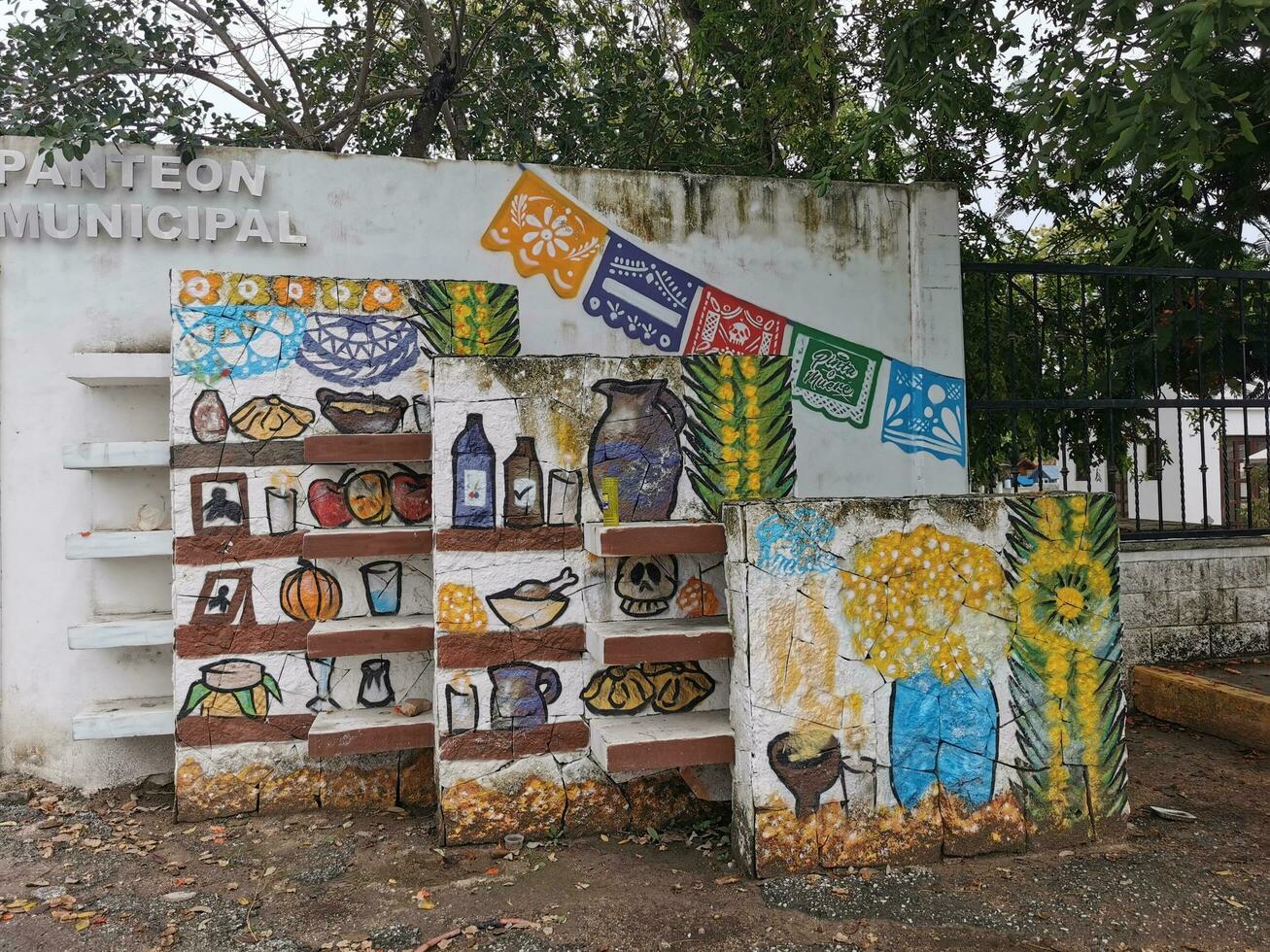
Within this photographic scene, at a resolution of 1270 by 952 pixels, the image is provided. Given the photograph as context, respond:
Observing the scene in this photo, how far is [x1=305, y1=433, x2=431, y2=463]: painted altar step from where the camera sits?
172 inches

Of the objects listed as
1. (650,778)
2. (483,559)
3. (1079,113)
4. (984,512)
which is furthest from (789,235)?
(650,778)

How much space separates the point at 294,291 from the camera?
4699 millimetres

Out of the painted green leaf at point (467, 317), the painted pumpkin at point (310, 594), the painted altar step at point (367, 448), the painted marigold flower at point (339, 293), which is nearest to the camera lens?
the painted altar step at point (367, 448)

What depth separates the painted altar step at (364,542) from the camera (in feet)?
14.2

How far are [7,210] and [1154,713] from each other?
7.35 metres

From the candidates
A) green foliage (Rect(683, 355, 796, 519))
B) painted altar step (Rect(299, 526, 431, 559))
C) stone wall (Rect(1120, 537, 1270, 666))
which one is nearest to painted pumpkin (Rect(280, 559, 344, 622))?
painted altar step (Rect(299, 526, 431, 559))

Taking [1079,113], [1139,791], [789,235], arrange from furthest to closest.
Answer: [789,235], [1079,113], [1139,791]

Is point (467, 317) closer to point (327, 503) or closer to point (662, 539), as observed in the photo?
point (327, 503)

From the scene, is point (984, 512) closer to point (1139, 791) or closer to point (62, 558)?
point (1139, 791)

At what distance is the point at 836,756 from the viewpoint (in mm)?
3824

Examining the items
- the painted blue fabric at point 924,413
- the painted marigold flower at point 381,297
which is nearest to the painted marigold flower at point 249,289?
the painted marigold flower at point 381,297

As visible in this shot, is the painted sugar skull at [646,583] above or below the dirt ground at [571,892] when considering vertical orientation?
above

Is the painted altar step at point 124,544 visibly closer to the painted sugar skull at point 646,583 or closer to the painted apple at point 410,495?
the painted apple at point 410,495

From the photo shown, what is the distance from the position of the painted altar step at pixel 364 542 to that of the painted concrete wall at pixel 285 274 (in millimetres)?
1193
